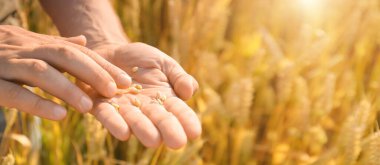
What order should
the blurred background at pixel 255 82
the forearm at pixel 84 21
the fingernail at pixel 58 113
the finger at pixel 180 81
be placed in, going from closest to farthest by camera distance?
the fingernail at pixel 58 113 → the finger at pixel 180 81 → the forearm at pixel 84 21 → the blurred background at pixel 255 82

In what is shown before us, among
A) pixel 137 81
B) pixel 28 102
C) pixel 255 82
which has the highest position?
pixel 255 82

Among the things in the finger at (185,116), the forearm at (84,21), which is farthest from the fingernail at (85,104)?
the forearm at (84,21)

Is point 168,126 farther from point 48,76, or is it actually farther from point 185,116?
point 48,76

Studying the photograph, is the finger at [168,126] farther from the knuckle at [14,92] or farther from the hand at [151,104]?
the knuckle at [14,92]

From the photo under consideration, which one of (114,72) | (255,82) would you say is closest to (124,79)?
(114,72)

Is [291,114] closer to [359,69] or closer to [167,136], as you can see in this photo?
[359,69]

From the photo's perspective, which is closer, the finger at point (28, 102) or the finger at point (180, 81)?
the finger at point (28, 102)
